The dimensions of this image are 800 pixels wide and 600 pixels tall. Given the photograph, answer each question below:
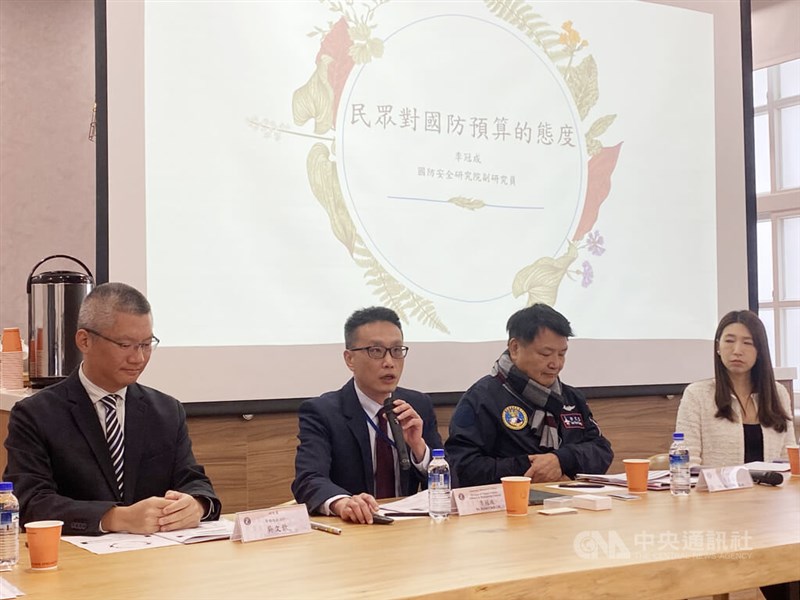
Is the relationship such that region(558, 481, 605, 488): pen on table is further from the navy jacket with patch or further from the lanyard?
the lanyard

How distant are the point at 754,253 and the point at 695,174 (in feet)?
1.83

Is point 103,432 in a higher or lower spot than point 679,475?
higher

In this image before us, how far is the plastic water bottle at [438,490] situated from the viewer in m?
2.18

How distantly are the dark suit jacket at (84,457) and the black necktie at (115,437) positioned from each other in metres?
0.01

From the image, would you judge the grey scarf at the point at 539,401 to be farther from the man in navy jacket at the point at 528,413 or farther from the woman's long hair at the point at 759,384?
the woman's long hair at the point at 759,384

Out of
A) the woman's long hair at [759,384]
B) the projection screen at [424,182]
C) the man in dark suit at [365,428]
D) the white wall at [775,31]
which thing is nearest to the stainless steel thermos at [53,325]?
the projection screen at [424,182]

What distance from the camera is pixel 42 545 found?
1662 mm

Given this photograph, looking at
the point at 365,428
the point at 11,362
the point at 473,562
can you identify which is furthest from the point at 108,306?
the point at 11,362

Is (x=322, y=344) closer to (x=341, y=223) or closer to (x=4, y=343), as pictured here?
(x=341, y=223)

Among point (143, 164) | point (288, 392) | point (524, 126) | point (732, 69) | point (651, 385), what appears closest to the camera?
point (143, 164)

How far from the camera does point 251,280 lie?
11.4 feet

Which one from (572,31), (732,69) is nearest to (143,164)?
(572,31)

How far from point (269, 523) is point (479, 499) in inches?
22.2

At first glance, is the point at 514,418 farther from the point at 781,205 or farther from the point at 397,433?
the point at 781,205
